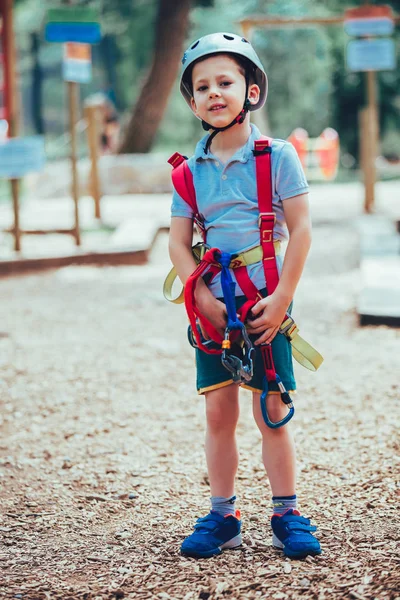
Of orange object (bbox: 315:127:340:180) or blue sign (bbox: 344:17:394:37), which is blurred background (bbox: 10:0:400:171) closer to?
orange object (bbox: 315:127:340:180)

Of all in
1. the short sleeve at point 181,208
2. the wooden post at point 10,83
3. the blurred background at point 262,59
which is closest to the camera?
the short sleeve at point 181,208

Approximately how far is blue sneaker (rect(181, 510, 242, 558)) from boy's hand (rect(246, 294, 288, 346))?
551 millimetres

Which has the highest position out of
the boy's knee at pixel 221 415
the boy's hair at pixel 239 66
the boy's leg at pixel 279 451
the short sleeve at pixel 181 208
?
the boy's hair at pixel 239 66

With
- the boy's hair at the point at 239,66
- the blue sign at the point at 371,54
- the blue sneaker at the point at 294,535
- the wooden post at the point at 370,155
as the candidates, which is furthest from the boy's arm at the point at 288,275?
the blue sign at the point at 371,54

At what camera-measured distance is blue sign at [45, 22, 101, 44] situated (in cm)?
867

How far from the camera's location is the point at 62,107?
36750 millimetres

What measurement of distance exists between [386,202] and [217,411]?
1063cm

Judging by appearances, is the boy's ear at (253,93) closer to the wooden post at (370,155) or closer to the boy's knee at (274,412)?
the boy's knee at (274,412)

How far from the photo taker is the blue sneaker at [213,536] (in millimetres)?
2523

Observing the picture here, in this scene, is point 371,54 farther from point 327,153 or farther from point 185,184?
point 185,184

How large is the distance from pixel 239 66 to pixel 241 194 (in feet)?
1.21

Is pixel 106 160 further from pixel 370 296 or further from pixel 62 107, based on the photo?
pixel 62 107

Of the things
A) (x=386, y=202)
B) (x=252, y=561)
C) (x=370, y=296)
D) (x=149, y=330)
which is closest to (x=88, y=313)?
(x=149, y=330)

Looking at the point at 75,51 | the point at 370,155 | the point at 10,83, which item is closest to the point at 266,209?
the point at 10,83
